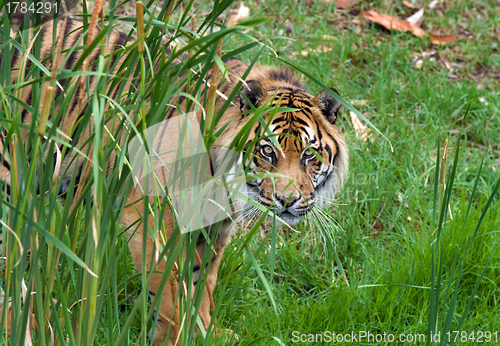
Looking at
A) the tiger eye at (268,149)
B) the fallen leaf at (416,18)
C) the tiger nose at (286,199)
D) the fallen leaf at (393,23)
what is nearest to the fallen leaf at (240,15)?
the fallen leaf at (393,23)

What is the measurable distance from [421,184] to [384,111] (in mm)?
728

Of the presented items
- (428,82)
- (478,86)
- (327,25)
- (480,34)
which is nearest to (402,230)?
(428,82)

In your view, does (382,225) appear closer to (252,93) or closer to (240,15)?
(252,93)

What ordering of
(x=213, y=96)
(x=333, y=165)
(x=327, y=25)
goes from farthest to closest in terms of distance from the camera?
(x=327, y=25)
(x=333, y=165)
(x=213, y=96)

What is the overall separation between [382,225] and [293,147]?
118 cm

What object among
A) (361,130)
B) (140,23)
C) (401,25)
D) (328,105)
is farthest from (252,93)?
(401,25)

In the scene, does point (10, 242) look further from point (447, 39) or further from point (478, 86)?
point (447, 39)

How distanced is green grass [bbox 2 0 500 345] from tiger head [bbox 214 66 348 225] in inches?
10.6

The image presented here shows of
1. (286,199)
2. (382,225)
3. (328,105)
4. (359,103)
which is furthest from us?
(359,103)

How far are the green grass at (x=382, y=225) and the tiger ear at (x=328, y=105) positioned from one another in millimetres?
379

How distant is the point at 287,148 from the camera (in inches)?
89.7

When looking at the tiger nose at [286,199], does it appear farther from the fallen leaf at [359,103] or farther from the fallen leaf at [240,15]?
the fallen leaf at [240,15]

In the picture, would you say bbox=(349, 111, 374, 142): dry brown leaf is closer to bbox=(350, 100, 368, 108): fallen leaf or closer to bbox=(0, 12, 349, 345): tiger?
bbox=(350, 100, 368, 108): fallen leaf

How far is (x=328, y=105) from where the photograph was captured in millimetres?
2484
